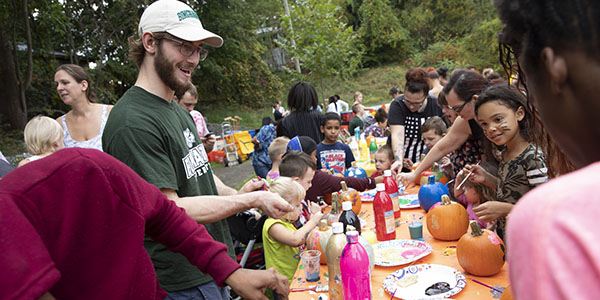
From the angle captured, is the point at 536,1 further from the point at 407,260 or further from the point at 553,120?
the point at 407,260

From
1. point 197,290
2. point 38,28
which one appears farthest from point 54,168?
point 38,28

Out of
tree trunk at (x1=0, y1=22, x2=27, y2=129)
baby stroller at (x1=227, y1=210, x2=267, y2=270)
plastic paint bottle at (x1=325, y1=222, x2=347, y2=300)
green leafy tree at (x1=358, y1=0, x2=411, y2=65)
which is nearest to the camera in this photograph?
plastic paint bottle at (x1=325, y1=222, x2=347, y2=300)

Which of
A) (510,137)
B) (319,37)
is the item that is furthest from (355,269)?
(319,37)

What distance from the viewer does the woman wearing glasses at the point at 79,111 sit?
3508mm

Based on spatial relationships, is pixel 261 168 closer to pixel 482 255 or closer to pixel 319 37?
pixel 482 255

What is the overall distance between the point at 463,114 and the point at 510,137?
81 centimetres

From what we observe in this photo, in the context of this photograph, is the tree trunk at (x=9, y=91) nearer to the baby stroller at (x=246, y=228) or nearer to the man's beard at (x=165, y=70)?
the baby stroller at (x=246, y=228)

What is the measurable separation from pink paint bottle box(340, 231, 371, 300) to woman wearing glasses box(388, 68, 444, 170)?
297 cm

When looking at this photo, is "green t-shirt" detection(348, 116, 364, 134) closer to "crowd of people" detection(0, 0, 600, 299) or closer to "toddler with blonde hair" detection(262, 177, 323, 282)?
"crowd of people" detection(0, 0, 600, 299)

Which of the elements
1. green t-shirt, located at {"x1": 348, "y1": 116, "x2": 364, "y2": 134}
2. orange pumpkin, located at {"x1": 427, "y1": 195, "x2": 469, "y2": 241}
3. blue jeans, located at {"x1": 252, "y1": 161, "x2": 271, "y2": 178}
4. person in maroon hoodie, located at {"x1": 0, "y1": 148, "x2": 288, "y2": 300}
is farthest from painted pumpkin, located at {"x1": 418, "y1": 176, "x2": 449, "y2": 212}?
green t-shirt, located at {"x1": 348, "y1": 116, "x2": 364, "y2": 134}

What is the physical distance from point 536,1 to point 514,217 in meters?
0.35

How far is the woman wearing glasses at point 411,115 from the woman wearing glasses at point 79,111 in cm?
330

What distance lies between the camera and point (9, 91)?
14008 millimetres

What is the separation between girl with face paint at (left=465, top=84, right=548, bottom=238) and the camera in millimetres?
2328
